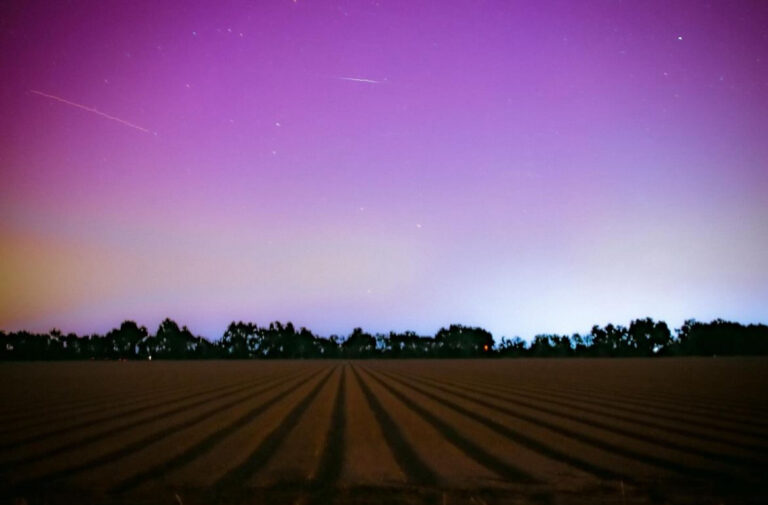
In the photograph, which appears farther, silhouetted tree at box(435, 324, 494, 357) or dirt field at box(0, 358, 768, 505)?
silhouetted tree at box(435, 324, 494, 357)

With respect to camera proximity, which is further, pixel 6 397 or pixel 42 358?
pixel 42 358

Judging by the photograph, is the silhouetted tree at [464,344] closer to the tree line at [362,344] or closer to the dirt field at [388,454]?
the tree line at [362,344]

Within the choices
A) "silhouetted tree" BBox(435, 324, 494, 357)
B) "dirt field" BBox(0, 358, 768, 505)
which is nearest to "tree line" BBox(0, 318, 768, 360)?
"silhouetted tree" BBox(435, 324, 494, 357)

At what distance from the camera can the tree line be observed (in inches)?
4619

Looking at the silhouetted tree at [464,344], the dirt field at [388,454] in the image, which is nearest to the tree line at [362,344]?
the silhouetted tree at [464,344]

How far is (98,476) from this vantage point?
6145mm

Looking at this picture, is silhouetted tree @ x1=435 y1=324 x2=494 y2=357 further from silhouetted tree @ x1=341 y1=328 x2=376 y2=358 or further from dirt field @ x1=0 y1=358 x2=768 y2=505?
dirt field @ x1=0 y1=358 x2=768 y2=505

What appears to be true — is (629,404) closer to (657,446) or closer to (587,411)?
(587,411)

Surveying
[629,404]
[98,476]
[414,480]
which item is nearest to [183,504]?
[98,476]

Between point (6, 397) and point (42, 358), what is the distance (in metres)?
116

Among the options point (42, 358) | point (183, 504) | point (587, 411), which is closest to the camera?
point (183, 504)

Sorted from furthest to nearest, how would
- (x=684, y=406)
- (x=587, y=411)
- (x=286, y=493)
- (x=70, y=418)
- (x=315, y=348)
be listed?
(x=315, y=348)
(x=684, y=406)
(x=587, y=411)
(x=70, y=418)
(x=286, y=493)

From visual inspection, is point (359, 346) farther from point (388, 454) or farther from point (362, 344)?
point (388, 454)

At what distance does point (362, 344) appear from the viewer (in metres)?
170
